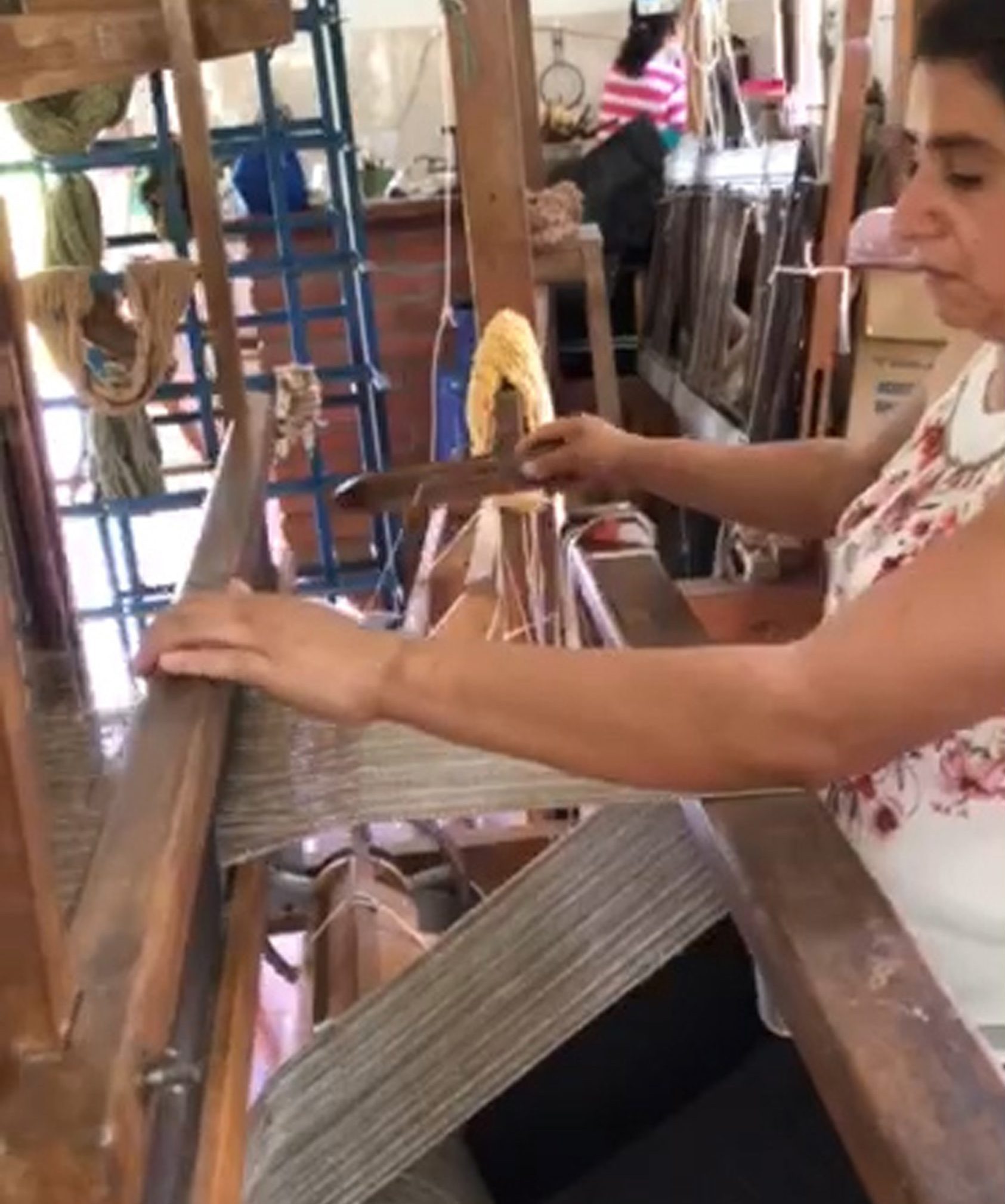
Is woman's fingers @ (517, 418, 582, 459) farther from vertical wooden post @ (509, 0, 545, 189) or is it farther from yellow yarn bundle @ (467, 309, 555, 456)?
vertical wooden post @ (509, 0, 545, 189)

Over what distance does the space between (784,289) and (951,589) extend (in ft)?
7.53

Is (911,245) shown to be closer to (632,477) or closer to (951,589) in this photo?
(951,589)

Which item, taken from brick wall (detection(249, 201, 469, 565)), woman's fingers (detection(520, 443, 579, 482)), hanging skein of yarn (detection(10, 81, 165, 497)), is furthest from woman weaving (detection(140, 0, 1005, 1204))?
brick wall (detection(249, 201, 469, 565))

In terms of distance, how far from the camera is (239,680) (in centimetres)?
93

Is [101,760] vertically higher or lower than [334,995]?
higher

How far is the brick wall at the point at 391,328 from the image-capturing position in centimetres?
401

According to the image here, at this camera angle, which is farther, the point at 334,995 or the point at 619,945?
the point at 334,995

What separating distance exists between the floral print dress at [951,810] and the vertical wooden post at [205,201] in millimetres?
657

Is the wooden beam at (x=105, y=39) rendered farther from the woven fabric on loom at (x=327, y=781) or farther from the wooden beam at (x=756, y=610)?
the wooden beam at (x=756, y=610)

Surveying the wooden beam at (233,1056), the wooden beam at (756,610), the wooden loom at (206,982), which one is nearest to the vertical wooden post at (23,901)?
the wooden loom at (206,982)

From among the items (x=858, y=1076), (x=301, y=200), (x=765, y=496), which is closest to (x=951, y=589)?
(x=858, y=1076)

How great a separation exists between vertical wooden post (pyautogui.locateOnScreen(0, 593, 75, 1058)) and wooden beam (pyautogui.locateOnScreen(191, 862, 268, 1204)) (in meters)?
0.20

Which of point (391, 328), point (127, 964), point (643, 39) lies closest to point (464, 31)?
point (127, 964)

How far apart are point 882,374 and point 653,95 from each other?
269 cm
